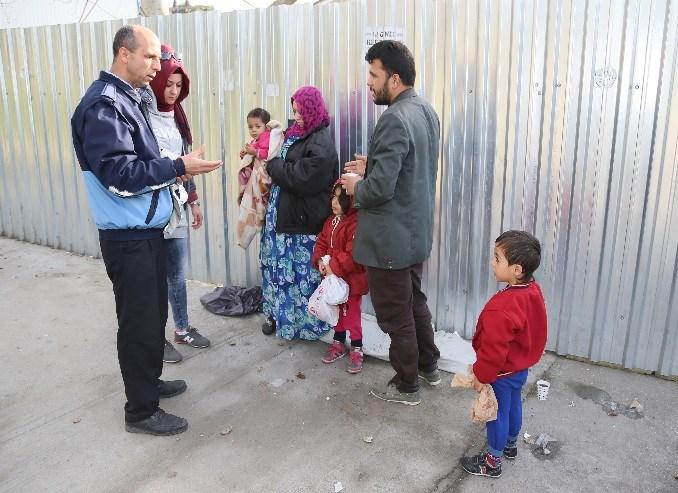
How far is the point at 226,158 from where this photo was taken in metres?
5.29

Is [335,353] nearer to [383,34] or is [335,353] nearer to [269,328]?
[269,328]

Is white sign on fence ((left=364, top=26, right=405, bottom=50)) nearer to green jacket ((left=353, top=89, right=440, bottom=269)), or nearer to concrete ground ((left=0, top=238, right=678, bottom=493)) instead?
green jacket ((left=353, top=89, right=440, bottom=269))

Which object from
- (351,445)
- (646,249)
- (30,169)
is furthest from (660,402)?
(30,169)

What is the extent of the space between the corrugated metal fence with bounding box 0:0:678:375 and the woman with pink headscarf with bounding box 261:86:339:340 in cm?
51

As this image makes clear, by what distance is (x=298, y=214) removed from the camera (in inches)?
164

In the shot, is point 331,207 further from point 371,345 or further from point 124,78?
point 124,78

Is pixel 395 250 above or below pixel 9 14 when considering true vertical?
below

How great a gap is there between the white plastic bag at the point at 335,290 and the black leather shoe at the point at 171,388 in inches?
42.7

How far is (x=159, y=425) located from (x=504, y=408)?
1872 mm

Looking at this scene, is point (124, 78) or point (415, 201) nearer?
point (124, 78)

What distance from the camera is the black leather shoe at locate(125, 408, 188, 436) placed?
3.30m

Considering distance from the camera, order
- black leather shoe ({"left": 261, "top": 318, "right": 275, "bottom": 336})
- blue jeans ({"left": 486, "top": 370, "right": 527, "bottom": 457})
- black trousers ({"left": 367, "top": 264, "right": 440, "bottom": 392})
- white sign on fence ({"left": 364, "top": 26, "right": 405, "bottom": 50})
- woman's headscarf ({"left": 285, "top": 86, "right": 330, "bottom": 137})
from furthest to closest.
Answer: black leather shoe ({"left": 261, "top": 318, "right": 275, "bottom": 336}), white sign on fence ({"left": 364, "top": 26, "right": 405, "bottom": 50}), woman's headscarf ({"left": 285, "top": 86, "right": 330, "bottom": 137}), black trousers ({"left": 367, "top": 264, "right": 440, "bottom": 392}), blue jeans ({"left": 486, "top": 370, "right": 527, "bottom": 457})

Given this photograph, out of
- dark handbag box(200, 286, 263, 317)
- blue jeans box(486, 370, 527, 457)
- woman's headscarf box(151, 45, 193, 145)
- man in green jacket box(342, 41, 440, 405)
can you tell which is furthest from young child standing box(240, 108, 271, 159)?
blue jeans box(486, 370, 527, 457)

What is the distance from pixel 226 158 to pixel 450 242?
221 centimetres
